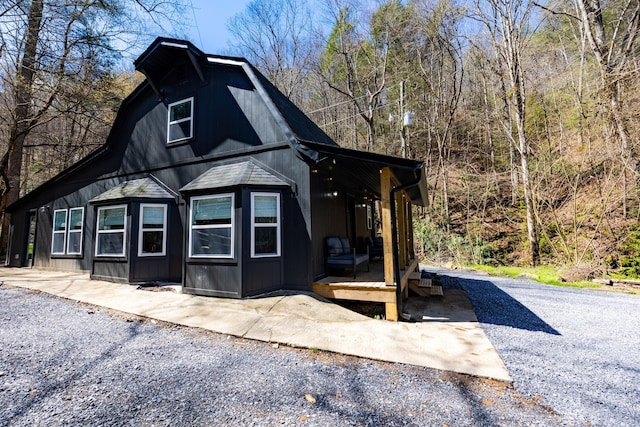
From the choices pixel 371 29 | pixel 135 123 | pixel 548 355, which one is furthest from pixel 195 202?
pixel 371 29

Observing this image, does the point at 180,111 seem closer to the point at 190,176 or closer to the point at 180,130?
the point at 180,130

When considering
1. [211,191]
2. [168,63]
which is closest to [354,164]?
[211,191]

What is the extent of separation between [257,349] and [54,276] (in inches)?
321

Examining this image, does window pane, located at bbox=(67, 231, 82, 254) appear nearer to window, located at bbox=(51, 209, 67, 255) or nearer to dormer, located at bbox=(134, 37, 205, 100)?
window, located at bbox=(51, 209, 67, 255)

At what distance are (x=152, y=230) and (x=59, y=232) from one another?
16.0 feet

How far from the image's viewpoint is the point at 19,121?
964 centimetres

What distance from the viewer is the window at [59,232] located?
8.96 metres

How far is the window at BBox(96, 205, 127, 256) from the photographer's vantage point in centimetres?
696

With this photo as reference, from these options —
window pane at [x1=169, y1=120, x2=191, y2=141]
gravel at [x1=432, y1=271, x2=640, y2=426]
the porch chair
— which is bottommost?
gravel at [x1=432, y1=271, x2=640, y2=426]

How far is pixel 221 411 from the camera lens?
2174 millimetres

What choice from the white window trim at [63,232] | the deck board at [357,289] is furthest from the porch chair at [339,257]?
the white window trim at [63,232]

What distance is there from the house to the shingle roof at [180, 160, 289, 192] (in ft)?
0.11

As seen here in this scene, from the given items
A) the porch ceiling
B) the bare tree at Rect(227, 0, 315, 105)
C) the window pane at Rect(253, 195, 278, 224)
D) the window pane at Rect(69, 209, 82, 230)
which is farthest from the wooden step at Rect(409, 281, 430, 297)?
the bare tree at Rect(227, 0, 315, 105)

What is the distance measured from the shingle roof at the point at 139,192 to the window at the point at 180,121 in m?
1.26
